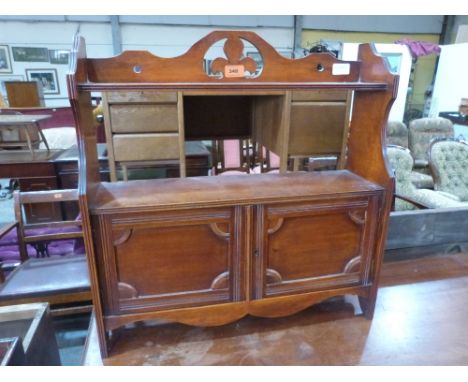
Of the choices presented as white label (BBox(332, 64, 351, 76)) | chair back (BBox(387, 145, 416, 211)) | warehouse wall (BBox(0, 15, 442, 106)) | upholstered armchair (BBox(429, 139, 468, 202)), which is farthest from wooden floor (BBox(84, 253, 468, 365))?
warehouse wall (BBox(0, 15, 442, 106))

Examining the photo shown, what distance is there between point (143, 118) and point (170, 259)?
2.02ft

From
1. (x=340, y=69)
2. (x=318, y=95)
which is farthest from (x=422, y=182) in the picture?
(x=340, y=69)

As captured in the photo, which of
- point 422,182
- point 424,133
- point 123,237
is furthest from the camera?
point 424,133

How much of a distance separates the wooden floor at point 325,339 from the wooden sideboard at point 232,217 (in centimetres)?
11

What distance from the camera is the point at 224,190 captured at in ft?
3.53

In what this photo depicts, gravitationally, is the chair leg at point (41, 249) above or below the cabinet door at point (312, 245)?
below

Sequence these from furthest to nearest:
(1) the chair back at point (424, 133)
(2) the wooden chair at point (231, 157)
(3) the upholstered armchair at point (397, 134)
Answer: (1) the chair back at point (424, 133) < (3) the upholstered armchair at point (397, 134) < (2) the wooden chair at point (231, 157)

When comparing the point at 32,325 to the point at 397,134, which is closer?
the point at 32,325

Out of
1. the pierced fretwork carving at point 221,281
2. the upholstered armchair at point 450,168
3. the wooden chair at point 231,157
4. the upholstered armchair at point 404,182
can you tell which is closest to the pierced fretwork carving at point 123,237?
the pierced fretwork carving at point 221,281

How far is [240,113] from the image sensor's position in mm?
1779

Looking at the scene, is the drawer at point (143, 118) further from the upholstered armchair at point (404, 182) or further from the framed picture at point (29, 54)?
the framed picture at point (29, 54)

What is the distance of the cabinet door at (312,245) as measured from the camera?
1.06 metres

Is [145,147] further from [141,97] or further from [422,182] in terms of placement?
[422,182]
